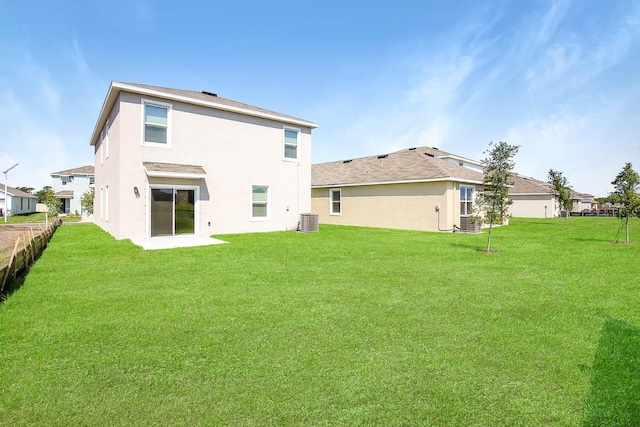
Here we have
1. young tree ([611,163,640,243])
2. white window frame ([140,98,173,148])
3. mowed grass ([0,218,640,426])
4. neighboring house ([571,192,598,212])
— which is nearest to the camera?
mowed grass ([0,218,640,426])

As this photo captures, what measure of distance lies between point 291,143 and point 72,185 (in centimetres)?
4072

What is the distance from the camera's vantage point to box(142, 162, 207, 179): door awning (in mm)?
12398

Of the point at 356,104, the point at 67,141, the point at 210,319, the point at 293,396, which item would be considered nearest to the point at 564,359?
the point at 293,396

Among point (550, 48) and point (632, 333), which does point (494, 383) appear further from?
point (550, 48)

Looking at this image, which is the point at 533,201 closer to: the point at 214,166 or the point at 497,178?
the point at 497,178

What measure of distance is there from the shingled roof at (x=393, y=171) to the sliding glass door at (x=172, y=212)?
11.2 m

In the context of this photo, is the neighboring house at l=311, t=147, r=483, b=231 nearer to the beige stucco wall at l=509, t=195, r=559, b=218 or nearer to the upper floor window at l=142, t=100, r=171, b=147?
the upper floor window at l=142, t=100, r=171, b=147

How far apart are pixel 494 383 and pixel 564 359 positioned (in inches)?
42.3

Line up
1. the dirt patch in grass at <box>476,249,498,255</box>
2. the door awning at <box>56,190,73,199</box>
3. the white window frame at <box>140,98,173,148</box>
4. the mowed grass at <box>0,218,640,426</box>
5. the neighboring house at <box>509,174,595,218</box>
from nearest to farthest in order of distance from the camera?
the mowed grass at <box>0,218,640,426</box>, the dirt patch in grass at <box>476,249,498,255</box>, the white window frame at <box>140,98,173,148</box>, the neighboring house at <box>509,174,595,218</box>, the door awning at <box>56,190,73,199</box>

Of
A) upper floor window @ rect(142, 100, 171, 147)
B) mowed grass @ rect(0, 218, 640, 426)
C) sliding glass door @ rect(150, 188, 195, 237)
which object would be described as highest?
upper floor window @ rect(142, 100, 171, 147)

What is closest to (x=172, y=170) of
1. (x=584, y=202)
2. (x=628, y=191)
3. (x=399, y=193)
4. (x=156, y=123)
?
(x=156, y=123)

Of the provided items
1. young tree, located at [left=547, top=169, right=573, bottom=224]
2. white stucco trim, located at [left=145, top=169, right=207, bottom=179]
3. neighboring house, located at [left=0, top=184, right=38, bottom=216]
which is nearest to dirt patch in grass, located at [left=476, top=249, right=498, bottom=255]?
white stucco trim, located at [left=145, top=169, right=207, bottom=179]

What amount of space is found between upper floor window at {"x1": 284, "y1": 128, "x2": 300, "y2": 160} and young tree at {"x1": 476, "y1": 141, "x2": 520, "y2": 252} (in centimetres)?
943

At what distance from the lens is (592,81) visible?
14.9 metres
